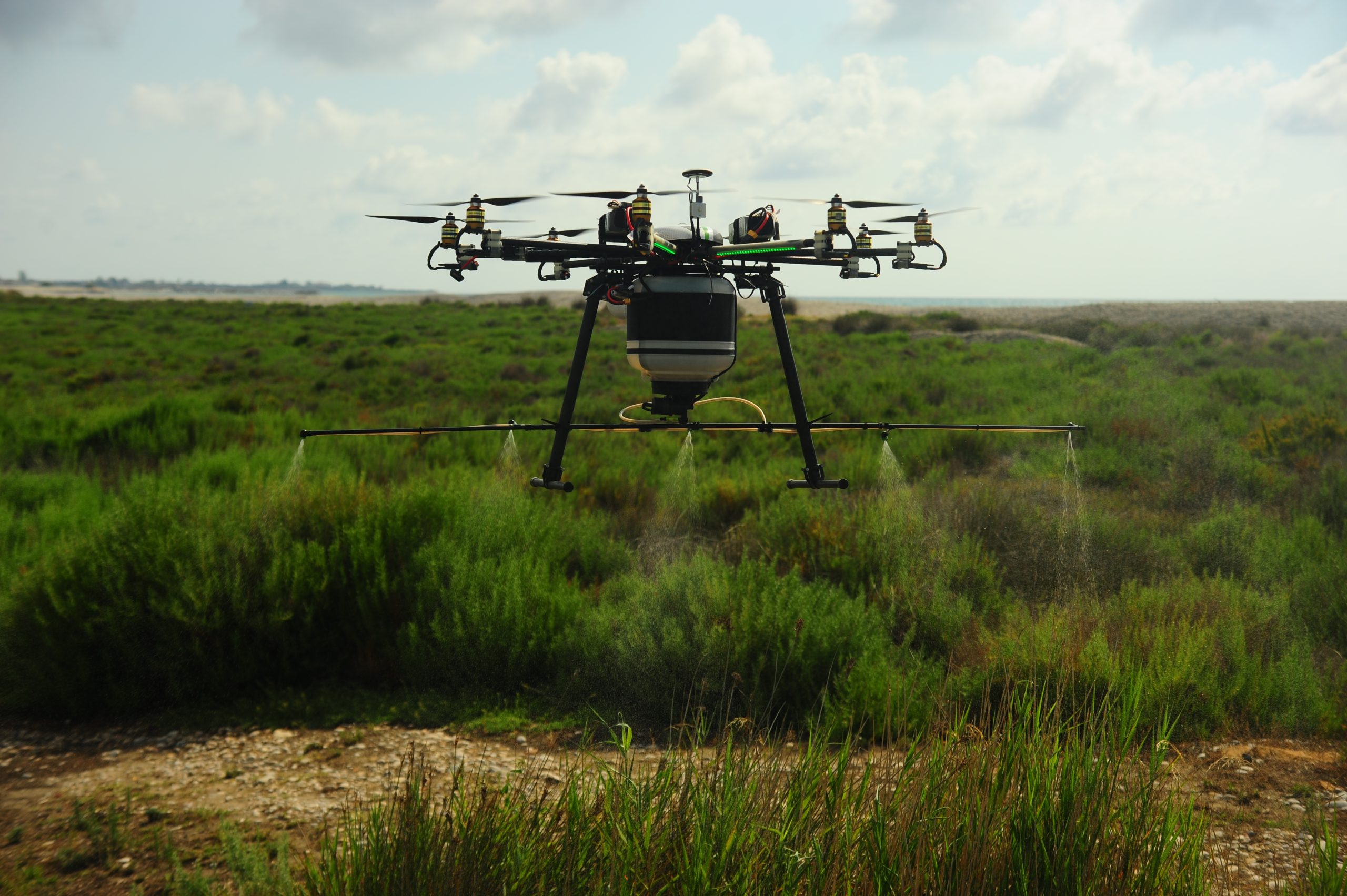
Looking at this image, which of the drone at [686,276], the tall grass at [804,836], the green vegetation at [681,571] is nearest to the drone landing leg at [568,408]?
the drone at [686,276]

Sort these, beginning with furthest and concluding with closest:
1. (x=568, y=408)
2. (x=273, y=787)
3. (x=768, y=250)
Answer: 1. (x=273, y=787)
2. (x=568, y=408)
3. (x=768, y=250)

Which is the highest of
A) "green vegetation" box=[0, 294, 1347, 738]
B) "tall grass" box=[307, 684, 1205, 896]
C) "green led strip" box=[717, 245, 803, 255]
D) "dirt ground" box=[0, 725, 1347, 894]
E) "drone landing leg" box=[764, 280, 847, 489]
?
"green led strip" box=[717, 245, 803, 255]

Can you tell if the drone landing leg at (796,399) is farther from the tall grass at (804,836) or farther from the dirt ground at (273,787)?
the dirt ground at (273,787)

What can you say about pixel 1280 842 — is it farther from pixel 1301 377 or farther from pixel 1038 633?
pixel 1301 377

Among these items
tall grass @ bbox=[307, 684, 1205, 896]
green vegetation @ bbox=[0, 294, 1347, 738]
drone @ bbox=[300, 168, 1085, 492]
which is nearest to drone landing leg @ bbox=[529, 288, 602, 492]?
drone @ bbox=[300, 168, 1085, 492]

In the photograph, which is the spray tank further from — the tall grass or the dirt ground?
the dirt ground

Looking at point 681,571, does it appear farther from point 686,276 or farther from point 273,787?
point 686,276

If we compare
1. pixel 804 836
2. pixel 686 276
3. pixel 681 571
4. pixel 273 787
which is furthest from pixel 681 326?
pixel 681 571

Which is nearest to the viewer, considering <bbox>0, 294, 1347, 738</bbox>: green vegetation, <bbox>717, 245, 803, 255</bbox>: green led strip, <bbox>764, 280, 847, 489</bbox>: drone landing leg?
<bbox>717, 245, 803, 255</bbox>: green led strip

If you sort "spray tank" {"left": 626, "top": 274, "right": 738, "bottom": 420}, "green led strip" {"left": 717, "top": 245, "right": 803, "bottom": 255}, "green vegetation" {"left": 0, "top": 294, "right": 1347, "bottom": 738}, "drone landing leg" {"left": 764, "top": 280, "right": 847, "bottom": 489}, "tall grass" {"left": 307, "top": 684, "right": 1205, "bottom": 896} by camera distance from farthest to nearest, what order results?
"green vegetation" {"left": 0, "top": 294, "right": 1347, "bottom": 738}, "drone landing leg" {"left": 764, "top": 280, "right": 847, "bottom": 489}, "spray tank" {"left": 626, "top": 274, "right": 738, "bottom": 420}, "green led strip" {"left": 717, "top": 245, "right": 803, "bottom": 255}, "tall grass" {"left": 307, "top": 684, "right": 1205, "bottom": 896}
